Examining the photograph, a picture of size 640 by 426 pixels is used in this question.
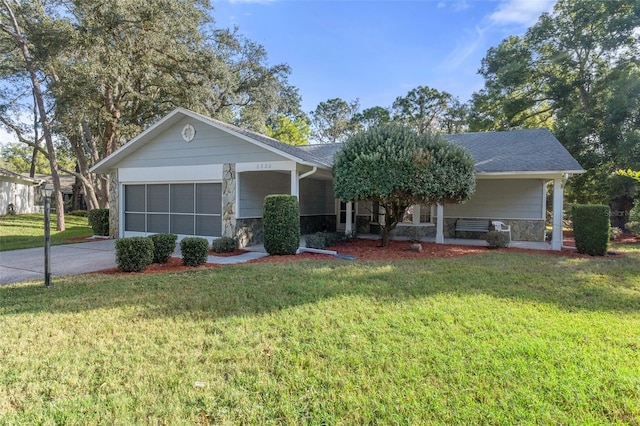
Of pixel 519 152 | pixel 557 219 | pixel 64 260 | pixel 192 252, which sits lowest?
pixel 64 260

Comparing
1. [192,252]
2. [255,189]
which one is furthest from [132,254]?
[255,189]

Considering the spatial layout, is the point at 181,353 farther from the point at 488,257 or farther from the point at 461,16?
the point at 461,16

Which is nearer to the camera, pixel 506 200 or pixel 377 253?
pixel 377 253

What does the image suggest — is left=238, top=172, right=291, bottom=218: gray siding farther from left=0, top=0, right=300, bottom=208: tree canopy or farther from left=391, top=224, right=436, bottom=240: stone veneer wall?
left=0, top=0, right=300, bottom=208: tree canopy

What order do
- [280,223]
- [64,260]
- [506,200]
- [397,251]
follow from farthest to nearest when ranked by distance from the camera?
1. [506,200]
2. [397,251]
3. [280,223]
4. [64,260]

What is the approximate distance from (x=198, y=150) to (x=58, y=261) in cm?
479

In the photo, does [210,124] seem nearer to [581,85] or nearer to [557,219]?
[557,219]

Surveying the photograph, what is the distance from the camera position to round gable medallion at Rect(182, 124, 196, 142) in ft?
35.6

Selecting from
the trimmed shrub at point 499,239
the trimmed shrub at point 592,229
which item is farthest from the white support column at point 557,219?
the trimmed shrub at point 499,239

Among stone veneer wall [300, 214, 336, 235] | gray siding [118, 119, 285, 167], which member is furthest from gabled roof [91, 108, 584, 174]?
stone veneer wall [300, 214, 336, 235]

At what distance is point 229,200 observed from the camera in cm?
1045

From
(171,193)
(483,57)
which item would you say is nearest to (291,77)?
(483,57)

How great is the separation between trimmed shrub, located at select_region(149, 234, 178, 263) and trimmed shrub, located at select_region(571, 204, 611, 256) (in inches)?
433

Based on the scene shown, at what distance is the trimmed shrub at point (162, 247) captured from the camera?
7922 millimetres
